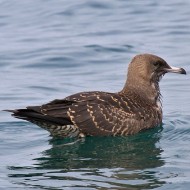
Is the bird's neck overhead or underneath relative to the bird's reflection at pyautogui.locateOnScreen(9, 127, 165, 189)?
overhead

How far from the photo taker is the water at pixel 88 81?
9422 mm

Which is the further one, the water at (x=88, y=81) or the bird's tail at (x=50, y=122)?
the bird's tail at (x=50, y=122)

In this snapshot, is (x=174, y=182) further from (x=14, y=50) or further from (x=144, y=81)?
(x=14, y=50)

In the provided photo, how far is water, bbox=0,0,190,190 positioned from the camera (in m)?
9.42

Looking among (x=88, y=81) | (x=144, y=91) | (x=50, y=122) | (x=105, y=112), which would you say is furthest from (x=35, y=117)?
(x=88, y=81)

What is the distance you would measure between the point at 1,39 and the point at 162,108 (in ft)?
19.3

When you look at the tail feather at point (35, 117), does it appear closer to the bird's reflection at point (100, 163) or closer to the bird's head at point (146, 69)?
the bird's reflection at point (100, 163)

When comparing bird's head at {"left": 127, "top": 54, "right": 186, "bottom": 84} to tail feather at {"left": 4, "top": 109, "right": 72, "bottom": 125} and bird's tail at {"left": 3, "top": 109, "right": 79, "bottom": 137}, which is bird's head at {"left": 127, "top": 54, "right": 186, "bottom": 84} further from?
tail feather at {"left": 4, "top": 109, "right": 72, "bottom": 125}

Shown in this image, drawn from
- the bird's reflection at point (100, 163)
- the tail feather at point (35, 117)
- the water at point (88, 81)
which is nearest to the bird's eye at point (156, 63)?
the water at point (88, 81)

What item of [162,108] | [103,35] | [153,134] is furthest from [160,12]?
[153,134]

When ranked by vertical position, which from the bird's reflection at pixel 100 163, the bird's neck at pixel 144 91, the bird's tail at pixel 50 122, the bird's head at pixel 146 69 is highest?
the bird's head at pixel 146 69

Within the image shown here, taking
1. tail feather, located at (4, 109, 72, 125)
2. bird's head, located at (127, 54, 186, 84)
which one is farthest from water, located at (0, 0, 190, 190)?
bird's head, located at (127, 54, 186, 84)

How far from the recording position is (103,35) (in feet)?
57.0

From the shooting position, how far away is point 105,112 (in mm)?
10797
